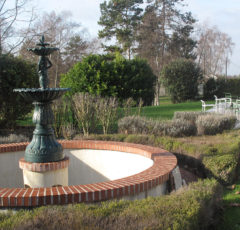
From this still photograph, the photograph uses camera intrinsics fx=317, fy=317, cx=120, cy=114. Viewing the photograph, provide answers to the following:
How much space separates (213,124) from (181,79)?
16786 mm

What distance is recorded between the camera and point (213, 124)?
8812mm

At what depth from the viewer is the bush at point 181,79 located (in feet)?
82.5

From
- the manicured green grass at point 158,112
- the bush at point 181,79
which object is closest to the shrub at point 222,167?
the manicured green grass at point 158,112

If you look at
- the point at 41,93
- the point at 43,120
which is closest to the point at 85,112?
the point at 43,120

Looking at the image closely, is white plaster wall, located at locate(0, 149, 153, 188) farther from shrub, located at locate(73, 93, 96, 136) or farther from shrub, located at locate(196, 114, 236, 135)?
shrub, located at locate(196, 114, 236, 135)

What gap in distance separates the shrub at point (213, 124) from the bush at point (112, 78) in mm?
6971

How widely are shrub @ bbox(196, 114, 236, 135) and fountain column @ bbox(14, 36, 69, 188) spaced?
4.87 meters

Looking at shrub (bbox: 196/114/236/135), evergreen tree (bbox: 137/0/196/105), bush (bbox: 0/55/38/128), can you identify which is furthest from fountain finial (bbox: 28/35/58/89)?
evergreen tree (bbox: 137/0/196/105)

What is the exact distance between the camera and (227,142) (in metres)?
6.89

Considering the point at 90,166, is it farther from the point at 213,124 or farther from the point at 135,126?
the point at 213,124

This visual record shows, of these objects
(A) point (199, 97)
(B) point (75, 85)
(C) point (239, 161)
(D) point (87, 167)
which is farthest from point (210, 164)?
(A) point (199, 97)

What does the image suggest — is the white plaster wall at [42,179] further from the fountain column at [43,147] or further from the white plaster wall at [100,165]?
the white plaster wall at [100,165]

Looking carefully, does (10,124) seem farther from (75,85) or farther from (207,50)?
(207,50)

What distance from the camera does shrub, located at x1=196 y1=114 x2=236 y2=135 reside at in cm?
866
